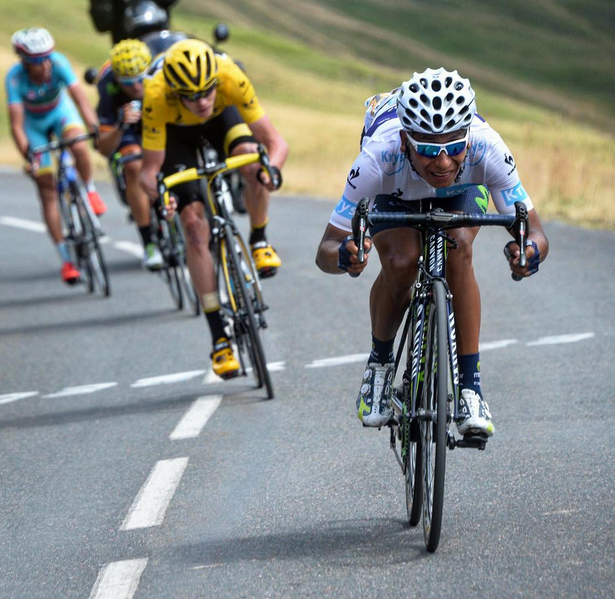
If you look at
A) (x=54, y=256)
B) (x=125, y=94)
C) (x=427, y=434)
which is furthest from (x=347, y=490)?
(x=54, y=256)

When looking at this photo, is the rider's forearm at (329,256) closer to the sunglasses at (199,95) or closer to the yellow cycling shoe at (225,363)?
the yellow cycling shoe at (225,363)

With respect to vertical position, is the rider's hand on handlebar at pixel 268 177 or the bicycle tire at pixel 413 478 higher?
the bicycle tire at pixel 413 478

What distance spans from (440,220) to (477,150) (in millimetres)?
437

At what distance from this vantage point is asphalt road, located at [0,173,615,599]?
4.91 metres

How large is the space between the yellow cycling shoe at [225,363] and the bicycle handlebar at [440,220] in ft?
11.0

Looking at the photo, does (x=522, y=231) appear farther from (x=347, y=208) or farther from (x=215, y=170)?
(x=215, y=170)

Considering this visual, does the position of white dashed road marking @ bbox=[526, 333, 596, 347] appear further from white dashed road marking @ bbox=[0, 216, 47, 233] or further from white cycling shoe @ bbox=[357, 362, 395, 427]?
white dashed road marking @ bbox=[0, 216, 47, 233]

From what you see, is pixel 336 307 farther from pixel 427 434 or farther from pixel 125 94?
pixel 427 434

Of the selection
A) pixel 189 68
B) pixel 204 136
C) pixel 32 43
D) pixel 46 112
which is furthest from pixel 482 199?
pixel 46 112

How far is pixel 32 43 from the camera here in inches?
495

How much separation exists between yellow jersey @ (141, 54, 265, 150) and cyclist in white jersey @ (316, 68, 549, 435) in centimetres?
311

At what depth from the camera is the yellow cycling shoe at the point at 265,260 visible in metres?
8.89

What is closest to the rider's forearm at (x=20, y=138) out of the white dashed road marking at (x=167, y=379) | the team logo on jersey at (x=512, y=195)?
the white dashed road marking at (x=167, y=379)

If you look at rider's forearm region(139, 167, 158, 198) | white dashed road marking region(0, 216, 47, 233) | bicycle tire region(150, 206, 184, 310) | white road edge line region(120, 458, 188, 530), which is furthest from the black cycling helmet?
white road edge line region(120, 458, 188, 530)
